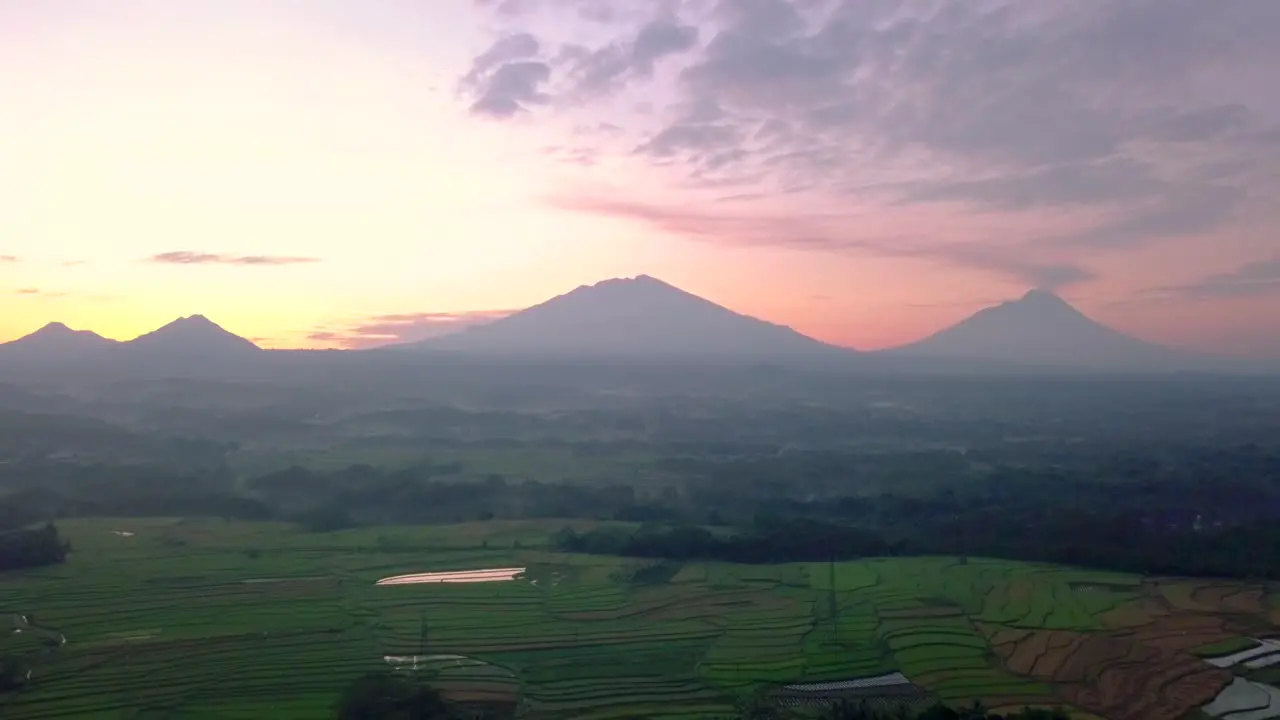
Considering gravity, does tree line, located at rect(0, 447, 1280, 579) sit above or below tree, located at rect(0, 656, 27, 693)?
above

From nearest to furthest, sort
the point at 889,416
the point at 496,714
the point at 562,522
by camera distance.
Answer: the point at 496,714
the point at 562,522
the point at 889,416

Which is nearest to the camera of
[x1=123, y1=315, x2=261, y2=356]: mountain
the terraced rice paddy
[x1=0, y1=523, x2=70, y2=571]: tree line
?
the terraced rice paddy

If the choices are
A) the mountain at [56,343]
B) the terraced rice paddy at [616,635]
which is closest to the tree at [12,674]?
the terraced rice paddy at [616,635]

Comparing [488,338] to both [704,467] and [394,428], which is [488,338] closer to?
[394,428]

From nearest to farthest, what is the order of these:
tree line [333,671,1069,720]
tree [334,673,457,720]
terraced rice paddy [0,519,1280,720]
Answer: tree line [333,671,1069,720]
tree [334,673,457,720]
terraced rice paddy [0,519,1280,720]

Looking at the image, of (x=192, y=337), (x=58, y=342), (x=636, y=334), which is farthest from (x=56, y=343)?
(x=636, y=334)

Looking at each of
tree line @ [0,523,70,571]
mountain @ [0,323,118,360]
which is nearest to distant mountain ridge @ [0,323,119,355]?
mountain @ [0,323,118,360]

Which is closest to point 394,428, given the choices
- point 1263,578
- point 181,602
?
point 181,602

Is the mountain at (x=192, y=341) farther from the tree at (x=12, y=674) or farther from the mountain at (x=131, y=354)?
the tree at (x=12, y=674)

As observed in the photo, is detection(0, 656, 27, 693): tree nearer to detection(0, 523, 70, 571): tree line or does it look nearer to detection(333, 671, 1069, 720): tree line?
detection(333, 671, 1069, 720): tree line
